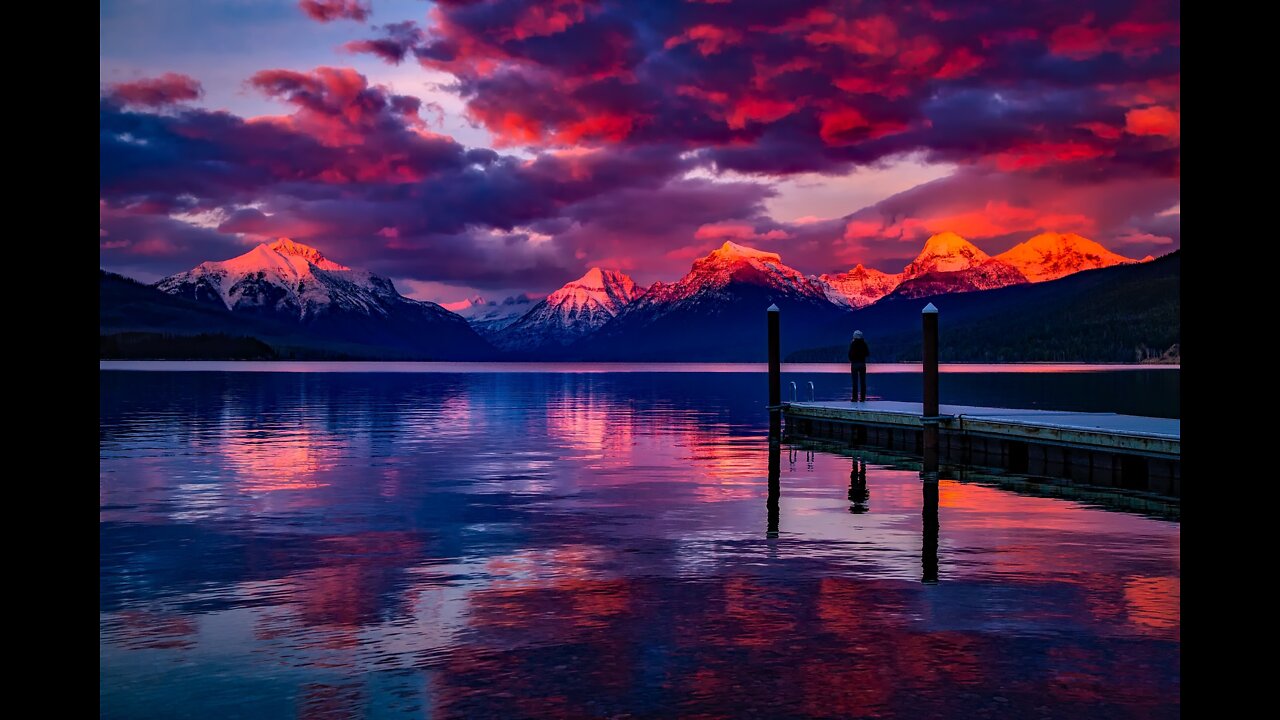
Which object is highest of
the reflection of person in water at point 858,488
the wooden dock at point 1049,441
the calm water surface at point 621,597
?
the wooden dock at point 1049,441

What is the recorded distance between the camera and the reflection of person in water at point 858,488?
2718 centimetres

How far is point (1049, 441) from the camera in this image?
32.7m

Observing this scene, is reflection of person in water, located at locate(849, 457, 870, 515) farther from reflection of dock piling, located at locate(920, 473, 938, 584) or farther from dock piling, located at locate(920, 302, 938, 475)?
dock piling, located at locate(920, 302, 938, 475)

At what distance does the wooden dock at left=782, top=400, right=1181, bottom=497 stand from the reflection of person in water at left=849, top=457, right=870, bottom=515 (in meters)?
3.05

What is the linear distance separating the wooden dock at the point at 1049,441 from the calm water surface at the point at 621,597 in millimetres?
2908

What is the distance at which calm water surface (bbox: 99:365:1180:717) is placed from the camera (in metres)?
11.6

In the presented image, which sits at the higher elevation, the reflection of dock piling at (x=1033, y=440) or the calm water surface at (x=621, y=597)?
the reflection of dock piling at (x=1033, y=440)

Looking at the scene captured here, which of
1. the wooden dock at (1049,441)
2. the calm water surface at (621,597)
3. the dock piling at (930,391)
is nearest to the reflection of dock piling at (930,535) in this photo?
the calm water surface at (621,597)

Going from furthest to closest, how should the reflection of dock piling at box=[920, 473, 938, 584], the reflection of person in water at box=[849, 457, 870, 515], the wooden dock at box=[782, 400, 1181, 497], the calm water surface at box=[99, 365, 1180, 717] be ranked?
the wooden dock at box=[782, 400, 1181, 497], the reflection of person in water at box=[849, 457, 870, 515], the reflection of dock piling at box=[920, 473, 938, 584], the calm water surface at box=[99, 365, 1180, 717]

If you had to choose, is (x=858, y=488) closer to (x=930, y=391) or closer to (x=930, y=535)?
(x=930, y=391)

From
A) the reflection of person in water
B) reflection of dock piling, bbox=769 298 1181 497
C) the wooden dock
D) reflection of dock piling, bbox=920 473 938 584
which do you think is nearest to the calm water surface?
reflection of dock piling, bbox=920 473 938 584

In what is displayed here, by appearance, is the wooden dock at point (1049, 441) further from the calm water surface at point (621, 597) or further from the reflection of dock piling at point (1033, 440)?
the calm water surface at point (621, 597)

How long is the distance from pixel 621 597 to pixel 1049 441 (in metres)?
20.7
